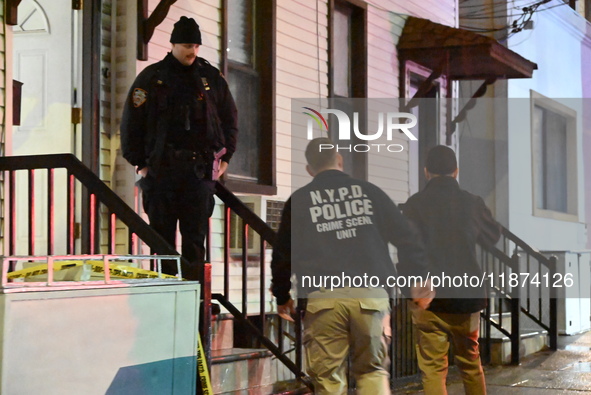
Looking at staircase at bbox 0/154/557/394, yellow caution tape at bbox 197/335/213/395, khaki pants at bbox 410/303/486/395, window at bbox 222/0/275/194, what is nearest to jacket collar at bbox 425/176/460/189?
khaki pants at bbox 410/303/486/395

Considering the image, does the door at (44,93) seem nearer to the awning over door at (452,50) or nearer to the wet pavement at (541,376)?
the wet pavement at (541,376)

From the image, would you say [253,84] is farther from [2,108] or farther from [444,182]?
[444,182]

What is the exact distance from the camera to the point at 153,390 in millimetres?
4020

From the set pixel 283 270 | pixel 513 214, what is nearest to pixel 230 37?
pixel 283 270

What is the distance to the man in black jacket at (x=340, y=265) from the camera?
4938mm

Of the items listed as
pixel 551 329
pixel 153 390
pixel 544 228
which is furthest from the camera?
pixel 544 228

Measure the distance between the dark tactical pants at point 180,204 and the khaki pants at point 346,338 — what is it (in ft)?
4.70

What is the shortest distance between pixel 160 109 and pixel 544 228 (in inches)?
448

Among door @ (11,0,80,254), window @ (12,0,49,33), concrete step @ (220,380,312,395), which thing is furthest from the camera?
window @ (12,0,49,33)

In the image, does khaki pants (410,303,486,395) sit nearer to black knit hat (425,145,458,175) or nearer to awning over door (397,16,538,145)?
black knit hat (425,145,458,175)

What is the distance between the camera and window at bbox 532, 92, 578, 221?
648 inches

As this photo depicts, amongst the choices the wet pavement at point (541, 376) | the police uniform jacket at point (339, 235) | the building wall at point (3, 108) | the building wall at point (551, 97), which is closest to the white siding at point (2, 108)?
the building wall at point (3, 108)

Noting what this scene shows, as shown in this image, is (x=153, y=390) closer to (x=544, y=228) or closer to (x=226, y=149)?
(x=226, y=149)

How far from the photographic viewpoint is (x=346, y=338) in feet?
16.4
